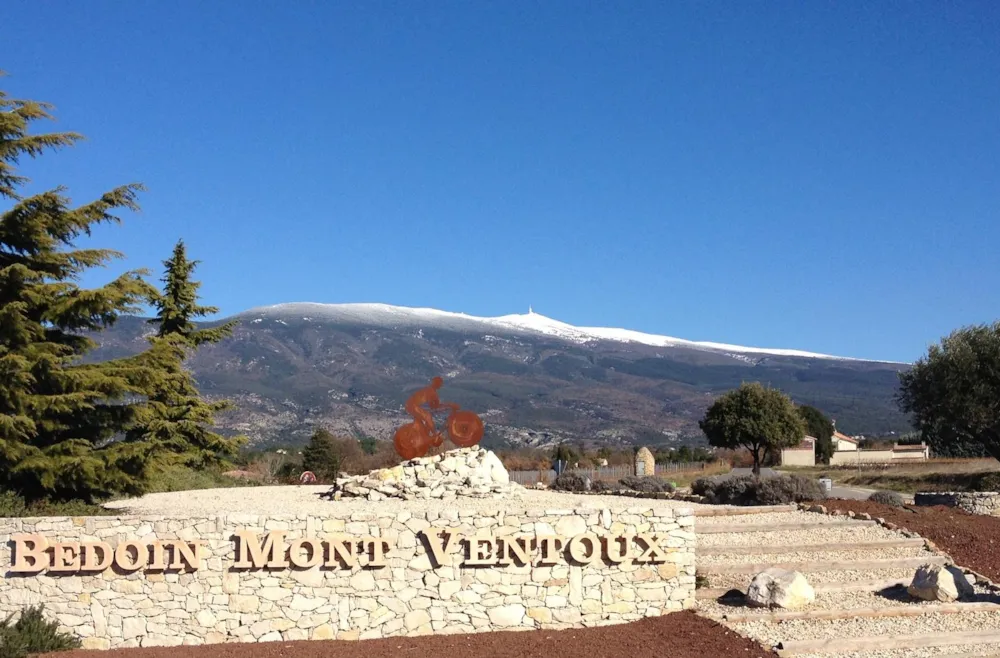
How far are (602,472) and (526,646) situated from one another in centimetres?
2981

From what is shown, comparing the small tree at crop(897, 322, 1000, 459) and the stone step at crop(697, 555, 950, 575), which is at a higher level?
the small tree at crop(897, 322, 1000, 459)

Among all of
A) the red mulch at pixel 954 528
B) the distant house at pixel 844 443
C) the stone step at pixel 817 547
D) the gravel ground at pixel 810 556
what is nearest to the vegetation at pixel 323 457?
the red mulch at pixel 954 528

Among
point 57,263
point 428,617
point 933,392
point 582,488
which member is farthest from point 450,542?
point 933,392

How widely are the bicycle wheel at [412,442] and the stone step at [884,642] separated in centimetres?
1148

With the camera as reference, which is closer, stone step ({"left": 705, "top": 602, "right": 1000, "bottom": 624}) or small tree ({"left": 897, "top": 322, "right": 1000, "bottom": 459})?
stone step ({"left": 705, "top": 602, "right": 1000, "bottom": 624})

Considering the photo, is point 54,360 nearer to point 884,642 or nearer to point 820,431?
point 884,642

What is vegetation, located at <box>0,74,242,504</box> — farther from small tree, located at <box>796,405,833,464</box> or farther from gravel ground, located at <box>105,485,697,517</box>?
small tree, located at <box>796,405,833,464</box>

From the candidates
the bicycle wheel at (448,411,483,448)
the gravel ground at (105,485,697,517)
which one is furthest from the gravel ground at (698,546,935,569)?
the bicycle wheel at (448,411,483,448)

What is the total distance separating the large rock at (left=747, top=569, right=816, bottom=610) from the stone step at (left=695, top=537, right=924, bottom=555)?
7.39 feet

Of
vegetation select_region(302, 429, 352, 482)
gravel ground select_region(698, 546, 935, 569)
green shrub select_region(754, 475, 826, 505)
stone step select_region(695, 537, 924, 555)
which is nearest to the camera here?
gravel ground select_region(698, 546, 935, 569)

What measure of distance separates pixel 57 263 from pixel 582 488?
17.7 m

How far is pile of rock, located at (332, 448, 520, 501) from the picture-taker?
66.0 feet

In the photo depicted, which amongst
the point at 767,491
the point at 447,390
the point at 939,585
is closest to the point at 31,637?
the point at 939,585

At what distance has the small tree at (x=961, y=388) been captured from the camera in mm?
26219
